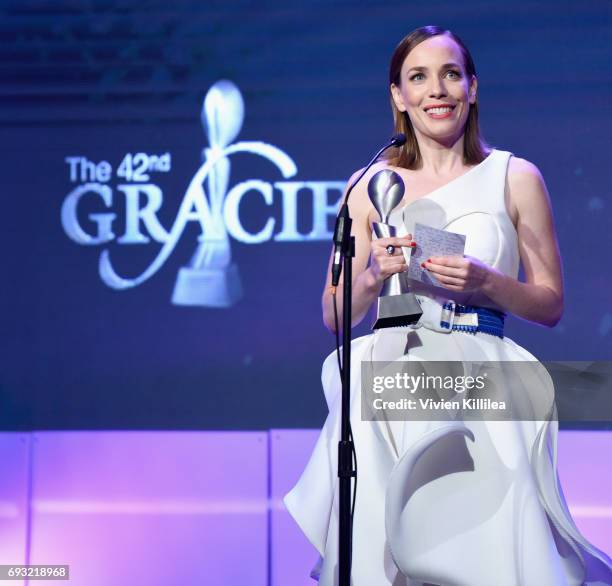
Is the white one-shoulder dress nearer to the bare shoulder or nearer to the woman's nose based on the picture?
the bare shoulder

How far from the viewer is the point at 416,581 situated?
2.01 metres

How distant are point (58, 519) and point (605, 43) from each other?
2.61 m

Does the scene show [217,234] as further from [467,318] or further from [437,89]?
[467,318]

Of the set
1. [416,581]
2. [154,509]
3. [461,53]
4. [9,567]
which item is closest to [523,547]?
[416,581]

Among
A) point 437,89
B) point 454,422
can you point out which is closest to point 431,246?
point 454,422

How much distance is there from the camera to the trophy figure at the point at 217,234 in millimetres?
3850

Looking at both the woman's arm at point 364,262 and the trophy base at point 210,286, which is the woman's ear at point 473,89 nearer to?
the woman's arm at point 364,262

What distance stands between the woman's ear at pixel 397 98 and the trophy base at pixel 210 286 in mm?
1540

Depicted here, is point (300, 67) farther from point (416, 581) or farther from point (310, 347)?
point (416, 581)

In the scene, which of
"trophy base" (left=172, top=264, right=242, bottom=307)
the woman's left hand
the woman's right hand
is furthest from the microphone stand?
"trophy base" (left=172, top=264, right=242, bottom=307)

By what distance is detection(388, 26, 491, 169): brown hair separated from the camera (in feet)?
7.73

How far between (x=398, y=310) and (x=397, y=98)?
2.07 feet

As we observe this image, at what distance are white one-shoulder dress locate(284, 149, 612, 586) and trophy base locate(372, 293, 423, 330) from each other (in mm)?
124

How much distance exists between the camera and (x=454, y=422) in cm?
203
